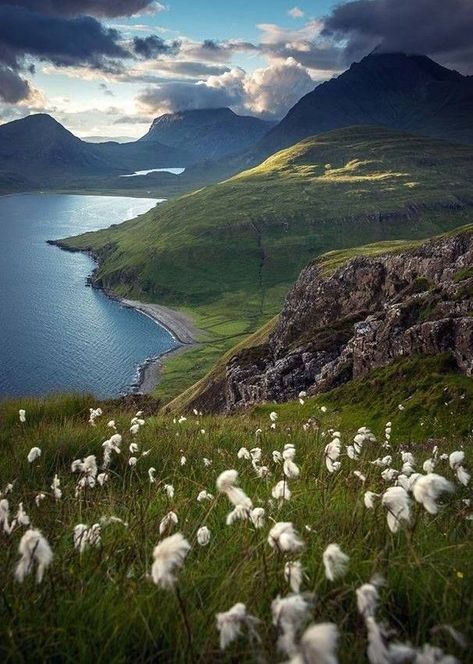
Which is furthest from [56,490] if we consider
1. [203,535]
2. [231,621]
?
[231,621]

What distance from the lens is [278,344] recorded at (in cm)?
7744

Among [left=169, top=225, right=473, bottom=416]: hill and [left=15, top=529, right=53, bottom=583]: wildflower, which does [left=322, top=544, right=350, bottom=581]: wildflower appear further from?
[left=169, top=225, right=473, bottom=416]: hill

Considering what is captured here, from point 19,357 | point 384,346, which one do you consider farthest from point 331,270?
point 19,357

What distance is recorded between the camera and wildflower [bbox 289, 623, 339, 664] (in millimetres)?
2434

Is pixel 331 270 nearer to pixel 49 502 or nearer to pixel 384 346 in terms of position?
pixel 384 346

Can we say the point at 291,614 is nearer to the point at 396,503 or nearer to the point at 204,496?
the point at 396,503

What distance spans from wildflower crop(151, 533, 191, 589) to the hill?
3135 cm

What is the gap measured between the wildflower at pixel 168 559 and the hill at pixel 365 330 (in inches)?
1234

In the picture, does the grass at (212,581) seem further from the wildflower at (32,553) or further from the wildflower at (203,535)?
the wildflower at (32,553)

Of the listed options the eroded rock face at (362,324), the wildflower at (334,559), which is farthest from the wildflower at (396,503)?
the eroded rock face at (362,324)

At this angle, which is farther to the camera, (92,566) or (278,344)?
(278,344)

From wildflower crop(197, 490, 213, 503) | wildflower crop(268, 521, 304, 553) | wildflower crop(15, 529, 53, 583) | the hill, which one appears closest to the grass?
wildflower crop(197, 490, 213, 503)

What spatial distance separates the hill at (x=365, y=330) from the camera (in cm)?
3844

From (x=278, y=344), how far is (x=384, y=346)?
115 feet
